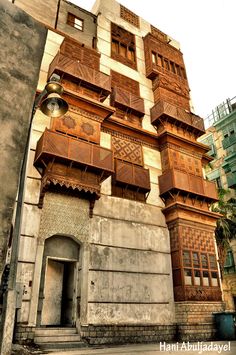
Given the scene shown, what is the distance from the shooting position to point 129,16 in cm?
2175

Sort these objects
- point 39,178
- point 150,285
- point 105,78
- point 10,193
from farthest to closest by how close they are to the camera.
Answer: point 105,78 → point 150,285 → point 39,178 → point 10,193

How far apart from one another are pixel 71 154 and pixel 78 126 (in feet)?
6.67

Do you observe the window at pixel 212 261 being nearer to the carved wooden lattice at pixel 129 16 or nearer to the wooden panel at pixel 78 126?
the wooden panel at pixel 78 126

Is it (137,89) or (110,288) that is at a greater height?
(137,89)

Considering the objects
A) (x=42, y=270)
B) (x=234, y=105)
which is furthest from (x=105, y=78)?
(x=234, y=105)

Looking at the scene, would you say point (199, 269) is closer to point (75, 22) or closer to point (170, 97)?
point (170, 97)

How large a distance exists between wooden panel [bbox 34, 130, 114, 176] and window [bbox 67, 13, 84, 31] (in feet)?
32.6

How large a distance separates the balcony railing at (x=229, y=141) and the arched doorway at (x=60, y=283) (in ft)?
85.6

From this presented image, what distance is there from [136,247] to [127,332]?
3597 millimetres

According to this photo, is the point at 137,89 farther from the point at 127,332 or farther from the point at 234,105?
the point at 234,105

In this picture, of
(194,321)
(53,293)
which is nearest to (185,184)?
(194,321)

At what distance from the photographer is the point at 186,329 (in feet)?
41.4

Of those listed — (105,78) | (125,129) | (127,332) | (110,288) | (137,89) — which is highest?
(137,89)

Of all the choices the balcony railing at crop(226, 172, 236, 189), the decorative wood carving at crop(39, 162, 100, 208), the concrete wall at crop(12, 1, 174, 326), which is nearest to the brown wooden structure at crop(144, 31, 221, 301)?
the concrete wall at crop(12, 1, 174, 326)
